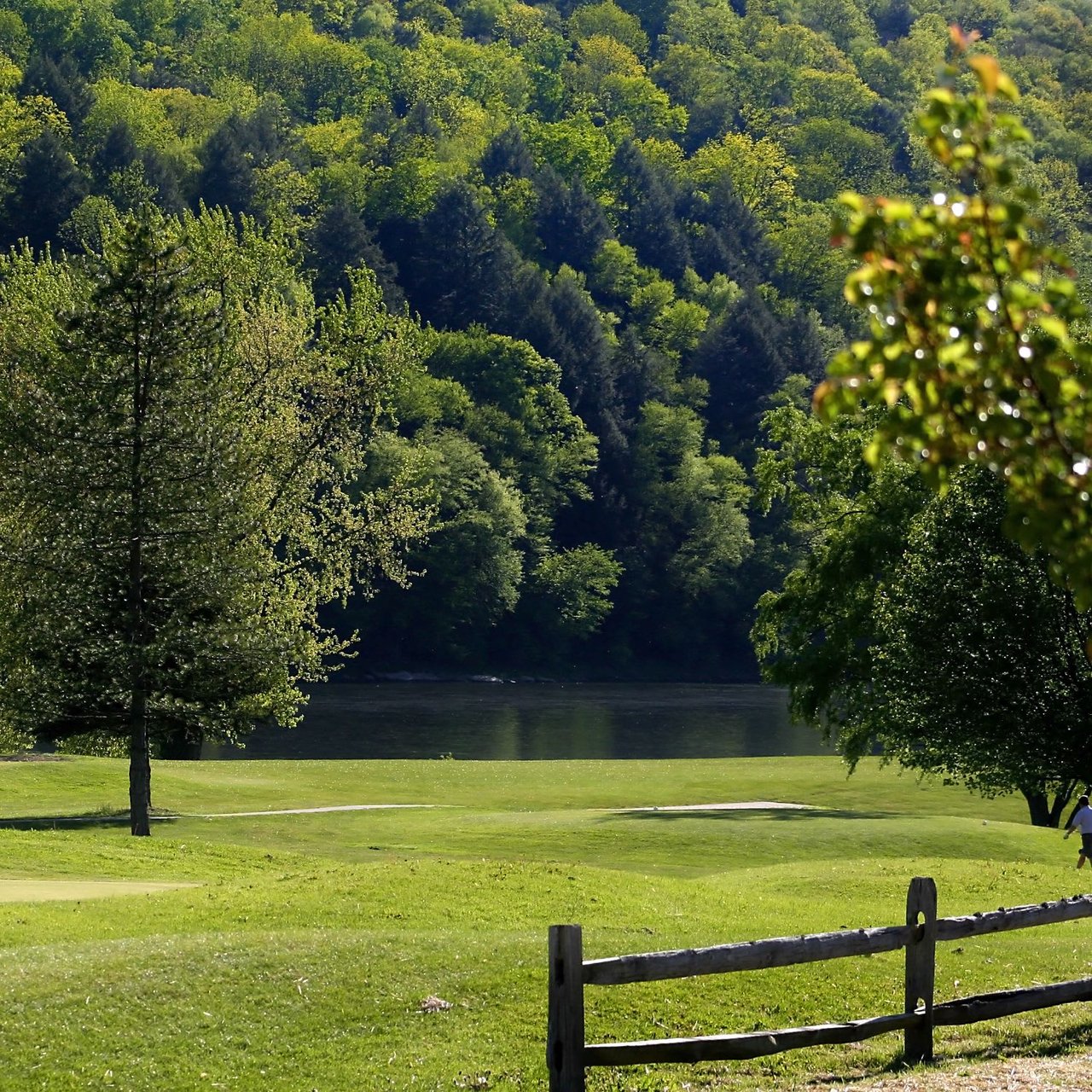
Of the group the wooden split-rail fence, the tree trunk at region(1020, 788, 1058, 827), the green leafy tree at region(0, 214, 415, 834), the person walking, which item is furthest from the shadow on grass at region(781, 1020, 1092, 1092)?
the tree trunk at region(1020, 788, 1058, 827)

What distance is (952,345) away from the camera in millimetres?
6098

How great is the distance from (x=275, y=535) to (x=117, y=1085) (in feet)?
117

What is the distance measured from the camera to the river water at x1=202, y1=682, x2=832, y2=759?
6500 cm

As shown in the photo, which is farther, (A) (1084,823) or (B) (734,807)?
(B) (734,807)

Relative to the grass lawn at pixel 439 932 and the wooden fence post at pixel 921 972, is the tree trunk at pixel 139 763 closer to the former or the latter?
the grass lawn at pixel 439 932

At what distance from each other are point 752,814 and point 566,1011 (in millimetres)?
28001

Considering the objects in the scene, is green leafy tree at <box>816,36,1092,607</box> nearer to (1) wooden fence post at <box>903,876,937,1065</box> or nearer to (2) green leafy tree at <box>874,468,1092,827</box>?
(1) wooden fence post at <box>903,876,937,1065</box>

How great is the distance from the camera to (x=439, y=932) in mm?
20766

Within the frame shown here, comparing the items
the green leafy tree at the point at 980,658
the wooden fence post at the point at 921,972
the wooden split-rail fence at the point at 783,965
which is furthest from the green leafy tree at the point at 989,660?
the wooden fence post at the point at 921,972

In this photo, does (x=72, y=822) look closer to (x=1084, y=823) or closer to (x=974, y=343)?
(x=1084, y=823)

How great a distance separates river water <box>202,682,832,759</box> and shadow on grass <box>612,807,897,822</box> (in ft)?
69.1

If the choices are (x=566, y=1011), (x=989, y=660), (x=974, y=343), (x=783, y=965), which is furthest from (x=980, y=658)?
(x=974, y=343)

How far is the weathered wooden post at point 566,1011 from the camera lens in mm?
13070

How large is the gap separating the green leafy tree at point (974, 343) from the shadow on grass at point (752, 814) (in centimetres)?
3259
